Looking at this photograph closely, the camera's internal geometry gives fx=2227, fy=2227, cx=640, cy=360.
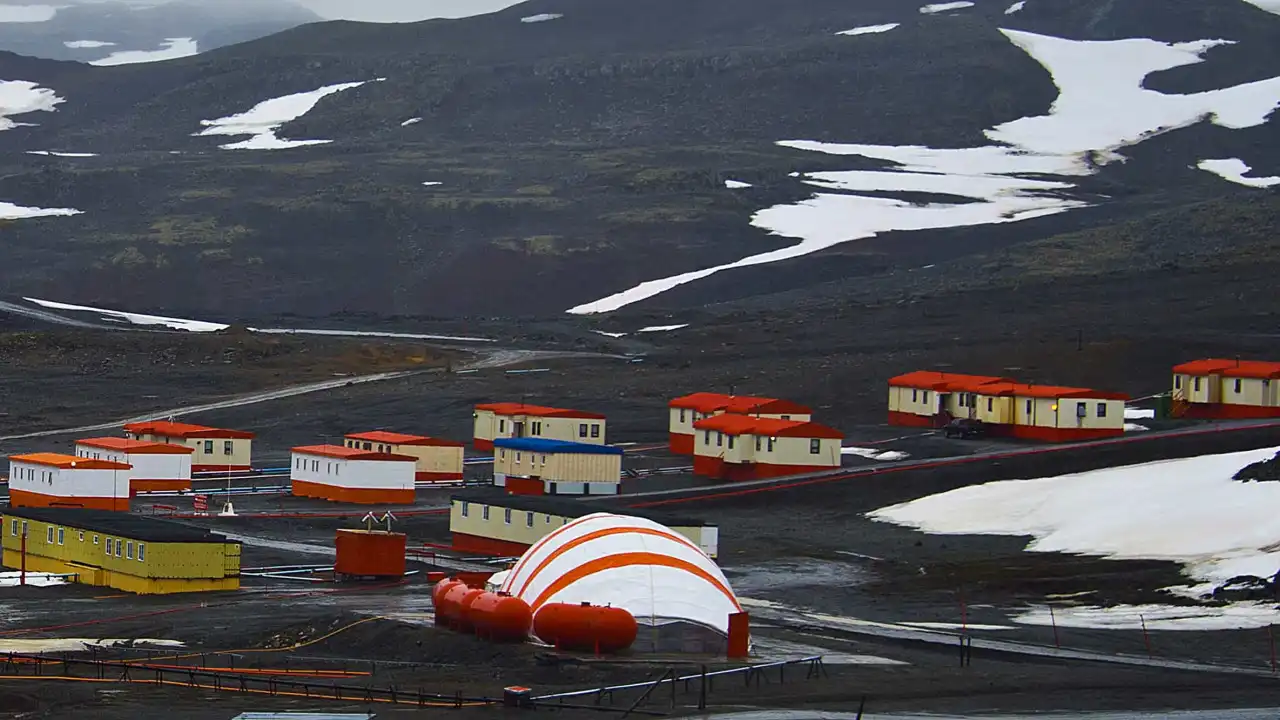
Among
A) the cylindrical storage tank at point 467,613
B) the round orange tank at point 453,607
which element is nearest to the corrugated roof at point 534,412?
the round orange tank at point 453,607

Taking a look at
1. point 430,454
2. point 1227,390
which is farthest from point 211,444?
point 1227,390

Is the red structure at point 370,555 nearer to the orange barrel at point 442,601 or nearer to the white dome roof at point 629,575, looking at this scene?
the orange barrel at point 442,601

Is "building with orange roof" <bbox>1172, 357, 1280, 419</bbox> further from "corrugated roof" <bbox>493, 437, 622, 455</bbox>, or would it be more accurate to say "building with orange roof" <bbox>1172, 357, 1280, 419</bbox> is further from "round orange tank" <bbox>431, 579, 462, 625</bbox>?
"round orange tank" <bbox>431, 579, 462, 625</bbox>

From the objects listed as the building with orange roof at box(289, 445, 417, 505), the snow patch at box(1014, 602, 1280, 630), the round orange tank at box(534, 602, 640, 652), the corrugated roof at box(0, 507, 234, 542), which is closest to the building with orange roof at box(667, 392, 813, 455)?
the building with orange roof at box(289, 445, 417, 505)

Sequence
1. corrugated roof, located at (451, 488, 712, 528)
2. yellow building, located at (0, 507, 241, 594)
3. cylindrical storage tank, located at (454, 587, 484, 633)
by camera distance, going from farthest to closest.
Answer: corrugated roof, located at (451, 488, 712, 528)
yellow building, located at (0, 507, 241, 594)
cylindrical storage tank, located at (454, 587, 484, 633)

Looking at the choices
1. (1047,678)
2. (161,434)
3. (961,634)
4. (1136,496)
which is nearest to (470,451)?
(161,434)

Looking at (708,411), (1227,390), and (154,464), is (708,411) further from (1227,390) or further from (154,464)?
(154,464)
